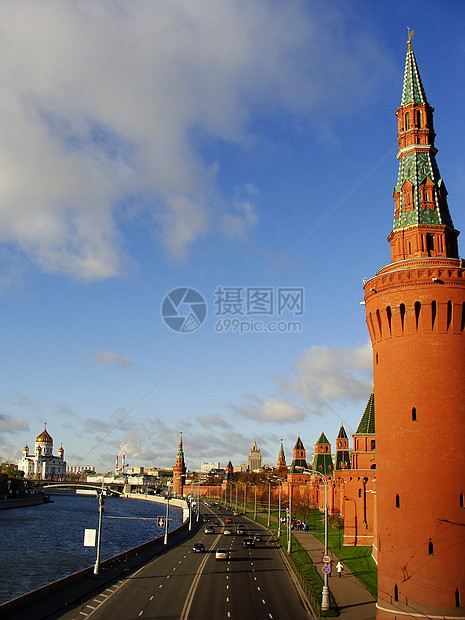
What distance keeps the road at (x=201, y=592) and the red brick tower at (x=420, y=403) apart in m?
6.91

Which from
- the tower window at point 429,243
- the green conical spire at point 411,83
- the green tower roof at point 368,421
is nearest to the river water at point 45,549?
the green tower roof at point 368,421

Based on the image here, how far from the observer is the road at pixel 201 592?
113 ft

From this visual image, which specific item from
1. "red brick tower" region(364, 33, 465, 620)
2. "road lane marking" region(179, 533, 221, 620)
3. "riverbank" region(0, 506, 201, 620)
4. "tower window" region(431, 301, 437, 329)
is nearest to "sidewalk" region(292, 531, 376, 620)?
"red brick tower" region(364, 33, 465, 620)

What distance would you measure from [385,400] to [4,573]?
146ft

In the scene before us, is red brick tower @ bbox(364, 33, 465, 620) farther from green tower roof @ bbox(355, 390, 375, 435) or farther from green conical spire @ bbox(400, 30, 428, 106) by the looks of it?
green tower roof @ bbox(355, 390, 375, 435)

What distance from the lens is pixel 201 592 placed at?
40.9 meters

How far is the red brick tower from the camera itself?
33188mm

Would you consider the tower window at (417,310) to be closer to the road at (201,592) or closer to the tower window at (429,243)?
the tower window at (429,243)

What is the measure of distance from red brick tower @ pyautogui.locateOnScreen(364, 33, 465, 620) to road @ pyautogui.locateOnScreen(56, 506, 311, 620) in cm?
691

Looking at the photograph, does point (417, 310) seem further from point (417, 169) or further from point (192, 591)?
point (192, 591)

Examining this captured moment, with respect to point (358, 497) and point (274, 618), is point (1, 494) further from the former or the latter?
point (274, 618)

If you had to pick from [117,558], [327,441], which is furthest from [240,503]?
[117,558]

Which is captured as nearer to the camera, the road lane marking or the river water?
the road lane marking

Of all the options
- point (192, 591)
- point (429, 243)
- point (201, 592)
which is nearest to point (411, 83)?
point (429, 243)
